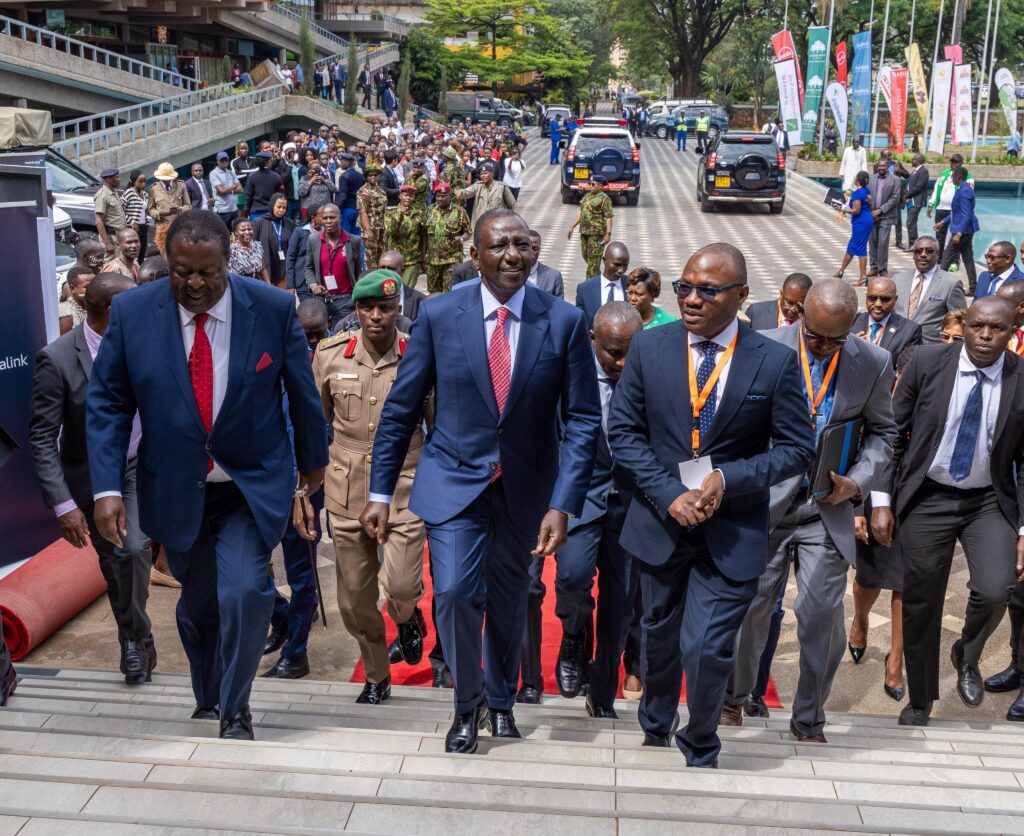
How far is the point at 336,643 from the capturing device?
21.4ft

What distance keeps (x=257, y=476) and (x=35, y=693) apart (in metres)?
1.42

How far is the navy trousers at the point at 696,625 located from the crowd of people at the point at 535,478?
0.04 feet

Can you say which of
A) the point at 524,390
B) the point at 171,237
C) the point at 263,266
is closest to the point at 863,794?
the point at 524,390

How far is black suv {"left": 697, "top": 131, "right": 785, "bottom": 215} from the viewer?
28438 mm

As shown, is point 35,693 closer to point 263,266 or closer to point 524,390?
point 524,390

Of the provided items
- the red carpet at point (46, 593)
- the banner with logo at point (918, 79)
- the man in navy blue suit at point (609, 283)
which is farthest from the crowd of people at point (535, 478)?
the banner with logo at point (918, 79)

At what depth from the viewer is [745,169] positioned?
28.5 m

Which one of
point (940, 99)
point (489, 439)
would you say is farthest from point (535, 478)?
point (940, 99)

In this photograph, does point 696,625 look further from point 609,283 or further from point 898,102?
point 898,102

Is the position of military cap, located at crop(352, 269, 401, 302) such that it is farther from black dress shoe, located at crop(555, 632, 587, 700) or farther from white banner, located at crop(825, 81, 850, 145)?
white banner, located at crop(825, 81, 850, 145)

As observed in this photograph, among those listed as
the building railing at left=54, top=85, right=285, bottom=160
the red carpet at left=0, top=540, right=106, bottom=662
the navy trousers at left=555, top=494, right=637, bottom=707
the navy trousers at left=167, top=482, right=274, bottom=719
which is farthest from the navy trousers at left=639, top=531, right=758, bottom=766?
the building railing at left=54, top=85, right=285, bottom=160

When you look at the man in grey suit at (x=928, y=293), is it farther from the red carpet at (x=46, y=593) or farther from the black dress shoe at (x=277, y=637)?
the red carpet at (x=46, y=593)

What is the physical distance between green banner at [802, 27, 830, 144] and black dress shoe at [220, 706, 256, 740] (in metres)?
32.3

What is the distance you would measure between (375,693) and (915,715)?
2464 mm
